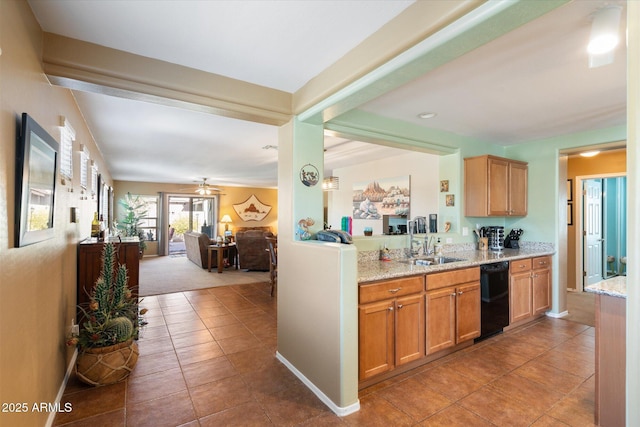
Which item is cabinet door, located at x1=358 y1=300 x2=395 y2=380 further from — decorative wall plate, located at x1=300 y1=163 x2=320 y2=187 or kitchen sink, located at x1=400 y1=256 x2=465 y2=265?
decorative wall plate, located at x1=300 y1=163 x2=320 y2=187

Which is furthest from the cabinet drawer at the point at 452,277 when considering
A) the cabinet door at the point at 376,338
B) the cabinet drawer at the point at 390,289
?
the cabinet door at the point at 376,338

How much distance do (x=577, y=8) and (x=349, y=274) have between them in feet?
6.32

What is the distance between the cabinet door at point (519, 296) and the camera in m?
3.43

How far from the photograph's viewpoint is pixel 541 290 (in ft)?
12.5

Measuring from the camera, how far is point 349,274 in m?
2.07

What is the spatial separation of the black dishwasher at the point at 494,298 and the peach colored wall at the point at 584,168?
2938 millimetres

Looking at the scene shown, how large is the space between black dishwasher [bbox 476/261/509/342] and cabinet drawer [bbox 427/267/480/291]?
0.16 meters

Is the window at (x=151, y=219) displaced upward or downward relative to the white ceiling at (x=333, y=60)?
downward

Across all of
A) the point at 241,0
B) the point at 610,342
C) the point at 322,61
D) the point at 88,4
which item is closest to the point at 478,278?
the point at 610,342

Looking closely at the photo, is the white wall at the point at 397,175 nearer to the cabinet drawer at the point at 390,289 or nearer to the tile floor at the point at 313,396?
the tile floor at the point at 313,396

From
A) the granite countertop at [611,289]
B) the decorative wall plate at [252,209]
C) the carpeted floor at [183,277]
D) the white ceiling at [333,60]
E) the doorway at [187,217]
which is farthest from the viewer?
the decorative wall plate at [252,209]

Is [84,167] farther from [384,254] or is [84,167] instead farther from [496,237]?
[496,237]

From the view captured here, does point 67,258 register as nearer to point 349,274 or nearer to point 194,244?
point 349,274

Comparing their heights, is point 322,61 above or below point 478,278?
above
